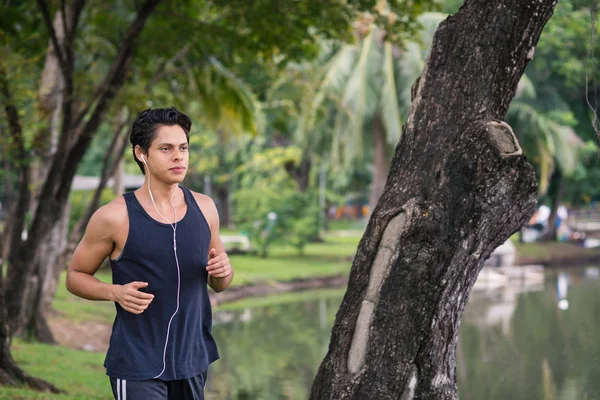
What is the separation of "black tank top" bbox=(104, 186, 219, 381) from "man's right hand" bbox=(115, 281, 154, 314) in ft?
0.29

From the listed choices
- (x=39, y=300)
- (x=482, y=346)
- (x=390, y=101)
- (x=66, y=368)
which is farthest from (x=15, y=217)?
(x=390, y=101)

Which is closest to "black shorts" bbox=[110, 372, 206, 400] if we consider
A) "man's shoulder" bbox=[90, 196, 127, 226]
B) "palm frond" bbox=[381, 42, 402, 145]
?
"man's shoulder" bbox=[90, 196, 127, 226]

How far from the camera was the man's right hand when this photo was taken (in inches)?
130

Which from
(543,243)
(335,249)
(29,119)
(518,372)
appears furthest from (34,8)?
(543,243)

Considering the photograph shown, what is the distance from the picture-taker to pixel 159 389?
3.44 meters

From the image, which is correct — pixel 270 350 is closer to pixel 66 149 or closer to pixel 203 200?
pixel 66 149

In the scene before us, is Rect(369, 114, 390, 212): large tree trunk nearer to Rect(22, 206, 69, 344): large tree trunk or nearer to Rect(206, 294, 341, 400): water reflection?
Rect(206, 294, 341, 400): water reflection

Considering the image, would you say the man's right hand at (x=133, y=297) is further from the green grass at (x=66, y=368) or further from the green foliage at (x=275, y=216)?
the green foliage at (x=275, y=216)

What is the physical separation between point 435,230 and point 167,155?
1578 millimetres

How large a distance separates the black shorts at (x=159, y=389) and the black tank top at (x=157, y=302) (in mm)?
30

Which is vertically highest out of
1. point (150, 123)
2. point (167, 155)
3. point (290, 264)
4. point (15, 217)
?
point (150, 123)

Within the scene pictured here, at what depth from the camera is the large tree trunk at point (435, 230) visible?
4.51m

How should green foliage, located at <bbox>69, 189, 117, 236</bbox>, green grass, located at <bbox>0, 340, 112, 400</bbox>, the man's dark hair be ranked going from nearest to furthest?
the man's dark hair < green grass, located at <bbox>0, 340, 112, 400</bbox> < green foliage, located at <bbox>69, 189, 117, 236</bbox>

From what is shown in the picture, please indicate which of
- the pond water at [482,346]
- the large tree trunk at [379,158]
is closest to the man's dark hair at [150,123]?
the pond water at [482,346]
